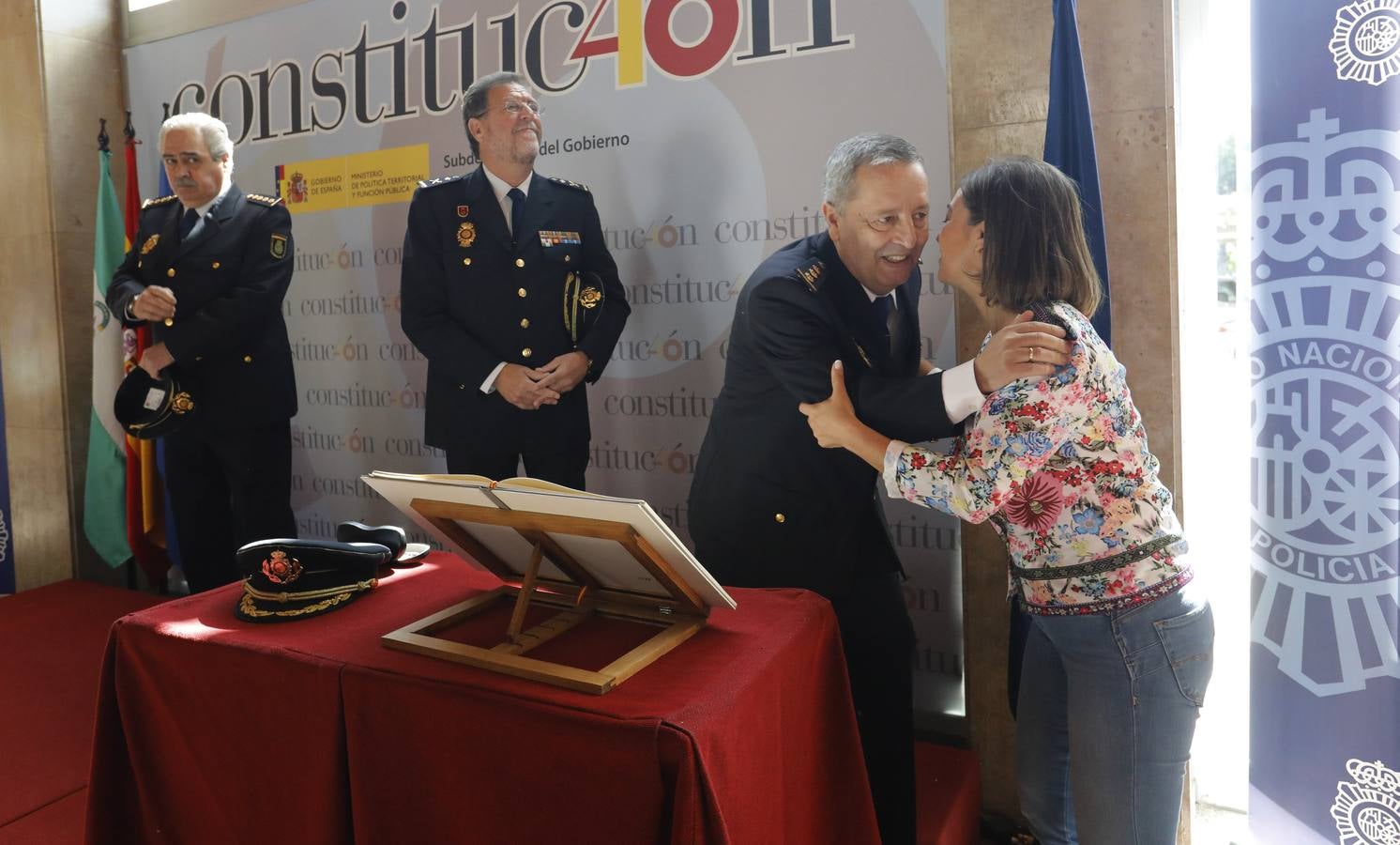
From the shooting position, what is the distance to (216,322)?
3.31 m

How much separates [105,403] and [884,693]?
3836 millimetres

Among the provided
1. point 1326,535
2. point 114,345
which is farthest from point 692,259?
point 114,345

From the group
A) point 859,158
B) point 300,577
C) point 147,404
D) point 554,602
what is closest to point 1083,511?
point 859,158

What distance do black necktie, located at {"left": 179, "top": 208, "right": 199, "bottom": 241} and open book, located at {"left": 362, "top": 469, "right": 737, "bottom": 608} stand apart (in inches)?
90.0

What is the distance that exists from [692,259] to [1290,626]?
1.92m

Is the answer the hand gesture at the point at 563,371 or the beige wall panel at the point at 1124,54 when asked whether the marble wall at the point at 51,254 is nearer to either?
the hand gesture at the point at 563,371

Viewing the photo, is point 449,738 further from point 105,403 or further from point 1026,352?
point 105,403

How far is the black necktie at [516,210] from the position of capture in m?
2.92

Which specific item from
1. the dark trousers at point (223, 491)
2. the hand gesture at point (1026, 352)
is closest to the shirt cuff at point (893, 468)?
the hand gesture at point (1026, 352)

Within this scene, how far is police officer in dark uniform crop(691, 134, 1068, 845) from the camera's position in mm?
1995

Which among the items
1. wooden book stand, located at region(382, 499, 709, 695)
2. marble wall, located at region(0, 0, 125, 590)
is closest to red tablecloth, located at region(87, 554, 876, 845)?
wooden book stand, located at region(382, 499, 709, 695)

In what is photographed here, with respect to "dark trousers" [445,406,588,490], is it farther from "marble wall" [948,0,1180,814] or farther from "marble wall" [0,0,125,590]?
"marble wall" [0,0,125,590]

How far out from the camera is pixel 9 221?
4594 mm

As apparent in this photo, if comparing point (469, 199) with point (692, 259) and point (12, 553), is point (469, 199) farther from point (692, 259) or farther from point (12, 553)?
point (12, 553)
